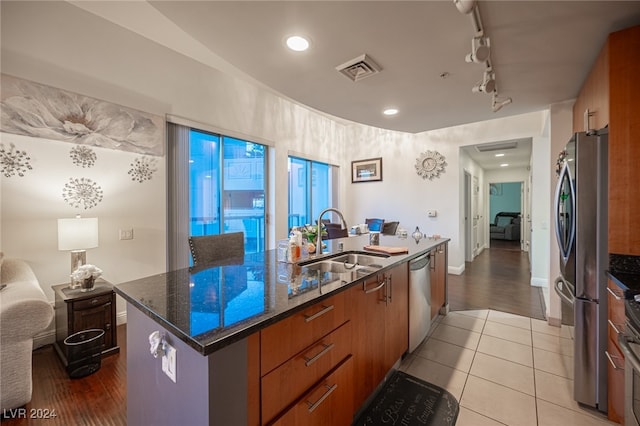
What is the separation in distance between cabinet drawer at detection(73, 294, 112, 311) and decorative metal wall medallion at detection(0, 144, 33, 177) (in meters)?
1.26

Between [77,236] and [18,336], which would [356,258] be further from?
[77,236]

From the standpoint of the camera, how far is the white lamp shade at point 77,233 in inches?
86.8

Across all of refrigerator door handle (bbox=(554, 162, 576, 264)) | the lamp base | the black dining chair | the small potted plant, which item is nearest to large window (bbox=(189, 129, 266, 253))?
the lamp base

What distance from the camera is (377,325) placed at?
5.41 feet

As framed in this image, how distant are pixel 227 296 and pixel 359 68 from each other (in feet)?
6.33

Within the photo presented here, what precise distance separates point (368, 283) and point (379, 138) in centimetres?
477

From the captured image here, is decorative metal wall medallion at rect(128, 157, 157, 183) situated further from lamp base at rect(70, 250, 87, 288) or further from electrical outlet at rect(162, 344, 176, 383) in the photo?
electrical outlet at rect(162, 344, 176, 383)

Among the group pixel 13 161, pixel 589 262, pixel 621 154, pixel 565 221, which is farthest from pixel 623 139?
pixel 13 161

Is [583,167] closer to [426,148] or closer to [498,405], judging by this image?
[498,405]

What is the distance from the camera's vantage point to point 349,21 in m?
1.59

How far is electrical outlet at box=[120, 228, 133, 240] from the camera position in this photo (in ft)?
9.33

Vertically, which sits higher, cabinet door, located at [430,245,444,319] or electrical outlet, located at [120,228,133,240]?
electrical outlet, located at [120,228,133,240]

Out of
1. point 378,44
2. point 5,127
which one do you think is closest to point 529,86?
point 378,44

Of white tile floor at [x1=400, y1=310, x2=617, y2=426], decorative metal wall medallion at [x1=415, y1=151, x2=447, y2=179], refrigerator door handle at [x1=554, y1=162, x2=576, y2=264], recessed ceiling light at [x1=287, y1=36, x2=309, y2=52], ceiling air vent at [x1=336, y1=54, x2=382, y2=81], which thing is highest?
recessed ceiling light at [x1=287, y1=36, x2=309, y2=52]
